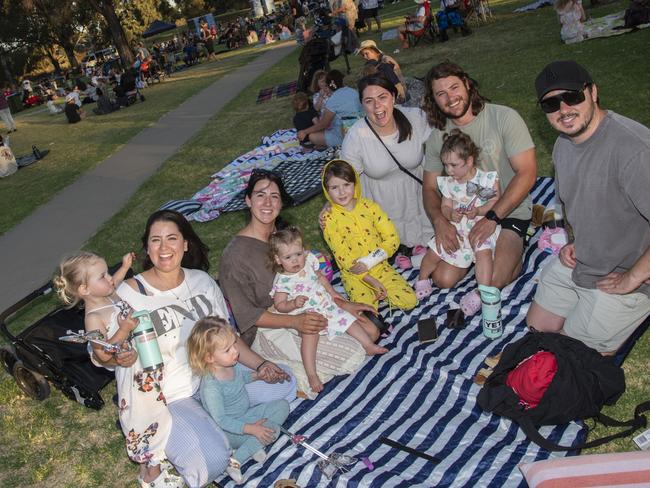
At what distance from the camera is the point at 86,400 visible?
16.3ft

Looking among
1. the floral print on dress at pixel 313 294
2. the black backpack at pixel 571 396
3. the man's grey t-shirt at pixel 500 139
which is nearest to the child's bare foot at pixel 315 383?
the floral print on dress at pixel 313 294

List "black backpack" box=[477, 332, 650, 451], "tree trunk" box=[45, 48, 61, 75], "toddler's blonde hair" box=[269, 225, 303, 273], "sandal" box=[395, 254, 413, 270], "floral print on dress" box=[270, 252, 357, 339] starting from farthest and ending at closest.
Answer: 1. "tree trunk" box=[45, 48, 61, 75]
2. "sandal" box=[395, 254, 413, 270]
3. "floral print on dress" box=[270, 252, 357, 339]
4. "toddler's blonde hair" box=[269, 225, 303, 273]
5. "black backpack" box=[477, 332, 650, 451]

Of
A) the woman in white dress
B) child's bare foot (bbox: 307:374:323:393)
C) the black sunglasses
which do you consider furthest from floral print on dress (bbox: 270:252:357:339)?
the black sunglasses

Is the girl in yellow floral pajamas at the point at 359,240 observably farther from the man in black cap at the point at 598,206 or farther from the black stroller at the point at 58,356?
the black stroller at the point at 58,356

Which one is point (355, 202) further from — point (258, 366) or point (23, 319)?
point (23, 319)

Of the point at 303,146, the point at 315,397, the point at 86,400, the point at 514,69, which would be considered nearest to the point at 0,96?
the point at 303,146

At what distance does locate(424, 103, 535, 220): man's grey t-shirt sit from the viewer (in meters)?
4.86

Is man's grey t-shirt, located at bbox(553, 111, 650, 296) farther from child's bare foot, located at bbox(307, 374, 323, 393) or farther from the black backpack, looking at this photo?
child's bare foot, located at bbox(307, 374, 323, 393)

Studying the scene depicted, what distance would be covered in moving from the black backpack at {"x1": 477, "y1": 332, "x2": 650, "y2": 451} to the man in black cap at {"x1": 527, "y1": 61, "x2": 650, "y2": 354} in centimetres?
27

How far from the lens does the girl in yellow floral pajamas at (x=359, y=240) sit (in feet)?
16.7

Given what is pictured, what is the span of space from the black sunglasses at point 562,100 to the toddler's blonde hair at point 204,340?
7.98 feet

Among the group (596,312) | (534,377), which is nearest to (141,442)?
(534,377)

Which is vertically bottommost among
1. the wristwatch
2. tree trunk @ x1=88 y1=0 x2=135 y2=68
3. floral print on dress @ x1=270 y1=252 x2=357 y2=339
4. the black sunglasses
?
floral print on dress @ x1=270 y1=252 x2=357 y2=339

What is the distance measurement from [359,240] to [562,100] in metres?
2.18
